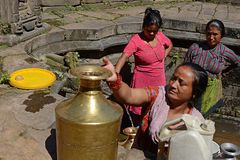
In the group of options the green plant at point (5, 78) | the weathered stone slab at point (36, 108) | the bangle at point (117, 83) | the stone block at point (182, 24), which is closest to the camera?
the bangle at point (117, 83)

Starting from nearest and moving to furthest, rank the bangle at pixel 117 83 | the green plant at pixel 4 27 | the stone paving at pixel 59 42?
the bangle at pixel 117 83 → the stone paving at pixel 59 42 → the green plant at pixel 4 27

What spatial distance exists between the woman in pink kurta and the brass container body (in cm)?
218

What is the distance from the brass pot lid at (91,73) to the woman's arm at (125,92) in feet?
0.53

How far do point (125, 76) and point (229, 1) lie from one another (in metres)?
4.01

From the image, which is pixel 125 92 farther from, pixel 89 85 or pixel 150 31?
pixel 150 31

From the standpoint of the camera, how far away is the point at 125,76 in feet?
22.7

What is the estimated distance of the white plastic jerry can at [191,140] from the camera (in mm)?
2180

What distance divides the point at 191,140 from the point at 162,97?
0.66 meters

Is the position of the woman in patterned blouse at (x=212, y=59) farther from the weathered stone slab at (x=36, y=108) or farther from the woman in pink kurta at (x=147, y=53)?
the weathered stone slab at (x=36, y=108)

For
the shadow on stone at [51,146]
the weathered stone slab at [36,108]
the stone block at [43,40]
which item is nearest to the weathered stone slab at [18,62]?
the stone block at [43,40]

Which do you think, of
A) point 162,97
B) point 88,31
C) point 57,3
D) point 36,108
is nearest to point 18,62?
point 36,108

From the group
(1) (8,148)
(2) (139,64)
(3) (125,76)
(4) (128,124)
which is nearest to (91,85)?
(1) (8,148)

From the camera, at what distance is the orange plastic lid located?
3.96 metres

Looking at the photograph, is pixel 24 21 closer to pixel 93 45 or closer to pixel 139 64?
pixel 93 45
